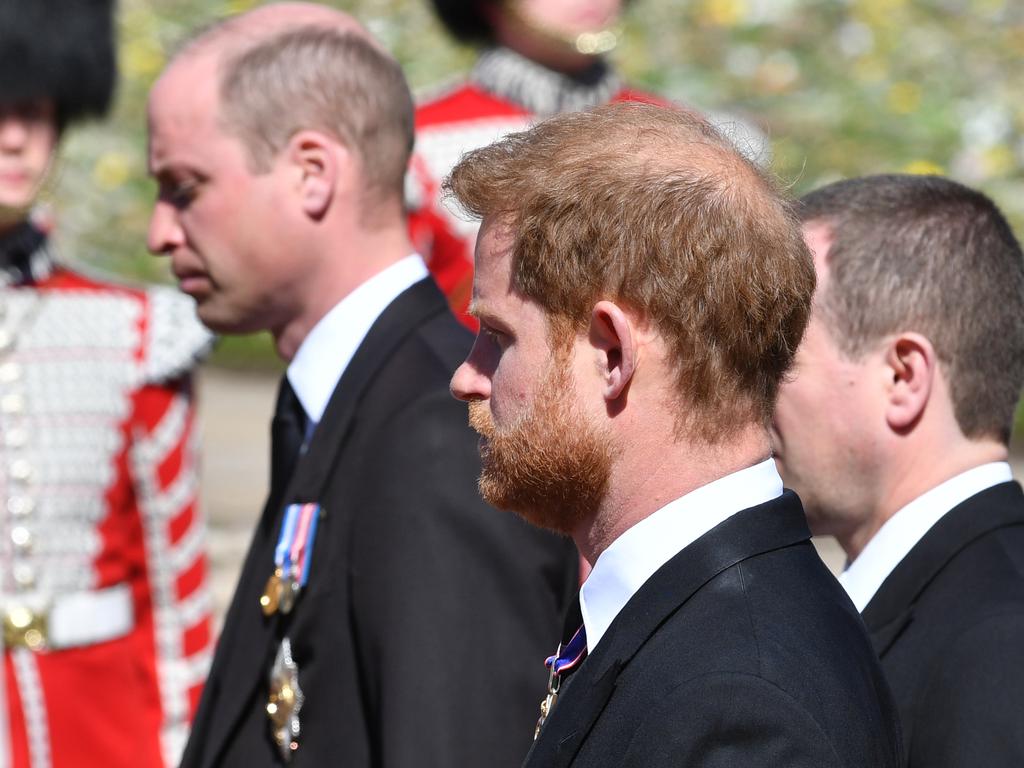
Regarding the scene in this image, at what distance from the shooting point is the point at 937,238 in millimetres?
2447

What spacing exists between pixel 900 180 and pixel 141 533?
2013 mm

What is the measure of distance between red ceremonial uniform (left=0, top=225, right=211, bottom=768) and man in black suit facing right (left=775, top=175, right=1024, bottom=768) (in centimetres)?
175

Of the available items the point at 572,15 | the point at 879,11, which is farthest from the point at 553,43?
the point at 879,11

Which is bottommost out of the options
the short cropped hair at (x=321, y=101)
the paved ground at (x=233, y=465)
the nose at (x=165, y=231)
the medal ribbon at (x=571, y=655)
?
the paved ground at (x=233, y=465)

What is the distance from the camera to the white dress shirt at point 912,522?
233 cm

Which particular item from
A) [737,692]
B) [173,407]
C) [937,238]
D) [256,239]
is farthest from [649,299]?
[173,407]

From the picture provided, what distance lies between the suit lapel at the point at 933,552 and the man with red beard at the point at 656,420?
2.02 ft

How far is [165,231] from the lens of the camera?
2836 mm

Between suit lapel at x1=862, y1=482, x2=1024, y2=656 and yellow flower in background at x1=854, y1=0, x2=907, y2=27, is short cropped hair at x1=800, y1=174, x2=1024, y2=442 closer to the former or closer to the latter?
suit lapel at x1=862, y1=482, x2=1024, y2=656

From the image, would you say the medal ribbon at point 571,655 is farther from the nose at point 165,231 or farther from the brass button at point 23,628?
the brass button at point 23,628

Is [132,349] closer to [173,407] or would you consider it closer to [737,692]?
[173,407]

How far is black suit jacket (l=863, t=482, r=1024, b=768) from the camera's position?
6.45ft

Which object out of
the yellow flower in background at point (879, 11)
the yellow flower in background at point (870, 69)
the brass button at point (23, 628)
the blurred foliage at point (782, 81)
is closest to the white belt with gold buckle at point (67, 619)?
the brass button at point (23, 628)

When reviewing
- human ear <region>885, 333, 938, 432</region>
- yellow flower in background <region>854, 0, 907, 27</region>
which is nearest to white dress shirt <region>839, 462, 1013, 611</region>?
human ear <region>885, 333, 938, 432</region>
